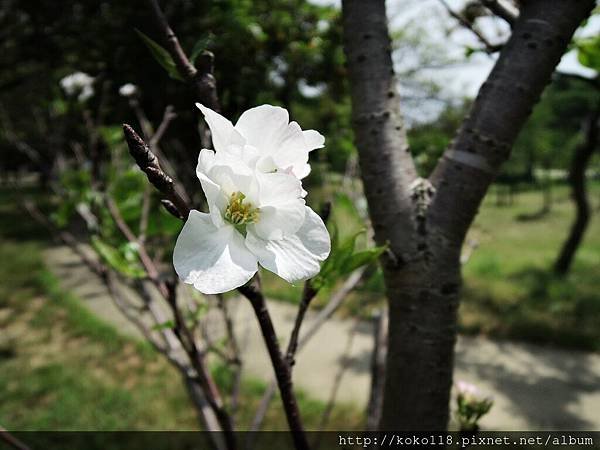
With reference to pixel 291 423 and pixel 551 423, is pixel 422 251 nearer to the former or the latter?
pixel 291 423

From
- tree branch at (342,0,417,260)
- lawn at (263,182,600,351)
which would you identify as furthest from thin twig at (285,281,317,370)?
lawn at (263,182,600,351)

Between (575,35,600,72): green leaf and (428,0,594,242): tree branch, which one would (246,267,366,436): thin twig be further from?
(575,35,600,72): green leaf

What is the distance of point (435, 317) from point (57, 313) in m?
5.45

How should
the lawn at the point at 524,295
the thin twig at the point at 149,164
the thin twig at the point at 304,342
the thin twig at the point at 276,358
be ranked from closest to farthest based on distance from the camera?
the thin twig at the point at 149,164
the thin twig at the point at 276,358
the thin twig at the point at 304,342
the lawn at the point at 524,295

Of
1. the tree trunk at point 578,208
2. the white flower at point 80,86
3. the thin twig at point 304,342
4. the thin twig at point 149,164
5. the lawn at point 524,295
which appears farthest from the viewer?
the tree trunk at point 578,208

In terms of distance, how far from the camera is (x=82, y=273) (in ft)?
22.6

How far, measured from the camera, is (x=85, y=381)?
379 centimetres

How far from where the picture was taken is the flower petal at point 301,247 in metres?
0.44

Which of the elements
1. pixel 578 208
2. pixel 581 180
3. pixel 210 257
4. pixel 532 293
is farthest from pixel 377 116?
pixel 578 208

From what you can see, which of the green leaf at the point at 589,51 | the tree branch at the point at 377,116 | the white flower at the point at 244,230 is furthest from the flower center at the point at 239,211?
the green leaf at the point at 589,51

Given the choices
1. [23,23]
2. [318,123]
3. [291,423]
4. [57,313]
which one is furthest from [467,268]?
[291,423]

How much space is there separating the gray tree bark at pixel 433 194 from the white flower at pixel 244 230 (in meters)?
0.38

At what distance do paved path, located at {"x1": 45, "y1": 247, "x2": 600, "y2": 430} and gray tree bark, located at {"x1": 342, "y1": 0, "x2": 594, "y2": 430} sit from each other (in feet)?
8.14

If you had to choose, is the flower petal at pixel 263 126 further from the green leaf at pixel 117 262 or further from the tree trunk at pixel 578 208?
the tree trunk at pixel 578 208
